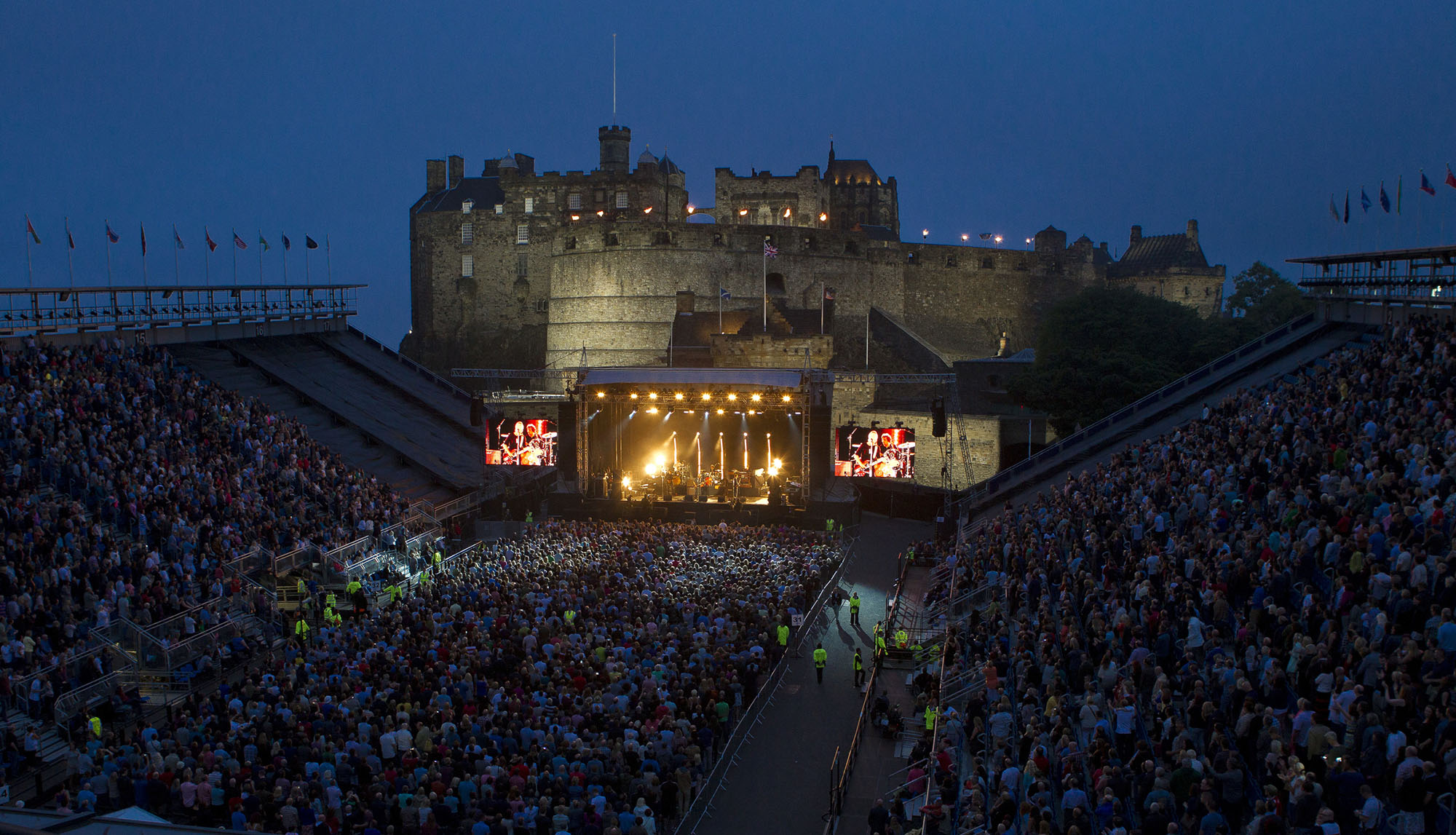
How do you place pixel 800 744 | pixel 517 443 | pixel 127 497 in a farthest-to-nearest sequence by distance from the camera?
pixel 517 443 < pixel 127 497 < pixel 800 744

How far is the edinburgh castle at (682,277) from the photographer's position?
51.1 m

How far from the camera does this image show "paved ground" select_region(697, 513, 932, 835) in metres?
13.0

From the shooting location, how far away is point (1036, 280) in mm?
59531

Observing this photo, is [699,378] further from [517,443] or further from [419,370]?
[419,370]

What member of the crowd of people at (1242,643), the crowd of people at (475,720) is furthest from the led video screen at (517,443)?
the crowd of people at (1242,643)

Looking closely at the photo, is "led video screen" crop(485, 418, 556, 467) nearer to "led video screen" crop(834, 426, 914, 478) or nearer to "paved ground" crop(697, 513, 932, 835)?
"led video screen" crop(834, 426, 914, 478)

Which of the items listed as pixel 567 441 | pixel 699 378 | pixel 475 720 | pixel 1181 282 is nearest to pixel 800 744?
pixel 475 720

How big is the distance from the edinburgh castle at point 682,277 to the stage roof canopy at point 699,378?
13206 mm

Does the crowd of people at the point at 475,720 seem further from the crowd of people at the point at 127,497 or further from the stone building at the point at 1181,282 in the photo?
the stone building at the point at 1181,282

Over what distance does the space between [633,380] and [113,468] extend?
45.2 feet

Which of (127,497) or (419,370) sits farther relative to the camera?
(419,370)

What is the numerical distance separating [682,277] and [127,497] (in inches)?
1379

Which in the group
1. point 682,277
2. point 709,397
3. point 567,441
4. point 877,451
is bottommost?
point 877,451

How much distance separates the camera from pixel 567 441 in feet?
106
